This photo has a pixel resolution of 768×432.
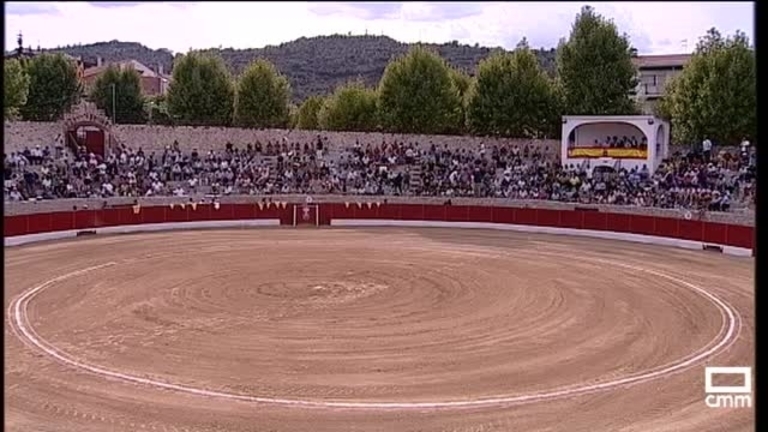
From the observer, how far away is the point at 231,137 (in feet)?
140

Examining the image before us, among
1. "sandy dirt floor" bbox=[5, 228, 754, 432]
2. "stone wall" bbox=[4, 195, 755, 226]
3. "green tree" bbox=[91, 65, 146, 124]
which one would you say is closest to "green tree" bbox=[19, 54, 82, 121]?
"green tree" bbox=[91, 65, 146, 124]

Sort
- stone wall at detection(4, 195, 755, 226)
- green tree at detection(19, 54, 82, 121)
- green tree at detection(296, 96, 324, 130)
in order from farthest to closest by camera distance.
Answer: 1. green tree at detection(296, 96, 324, 130)
2. green tree at detection(19, 54, 82, 121)
3. stone wall at detection(4, 195, 755, 226)

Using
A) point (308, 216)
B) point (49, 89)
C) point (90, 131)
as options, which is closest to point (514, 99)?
point (308, 216)

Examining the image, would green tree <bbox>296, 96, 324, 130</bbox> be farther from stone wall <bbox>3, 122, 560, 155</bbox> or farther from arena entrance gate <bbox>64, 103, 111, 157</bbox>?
arena entrance gate <bbox>64, 103, 111, 157</bbox>

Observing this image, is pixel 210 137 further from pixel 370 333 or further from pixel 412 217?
pixel 370 333

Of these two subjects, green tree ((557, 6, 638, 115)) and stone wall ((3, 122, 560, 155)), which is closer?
stone wall ((3, 122, 560, 155))

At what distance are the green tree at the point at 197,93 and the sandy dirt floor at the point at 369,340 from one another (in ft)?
73.1

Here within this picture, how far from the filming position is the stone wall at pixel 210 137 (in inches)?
1463

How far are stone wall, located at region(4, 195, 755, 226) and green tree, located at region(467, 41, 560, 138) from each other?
30.4 ft

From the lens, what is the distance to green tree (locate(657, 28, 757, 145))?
4059 centimetres

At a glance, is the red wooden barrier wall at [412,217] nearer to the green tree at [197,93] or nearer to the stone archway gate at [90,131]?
the stone archway gate at [90,131]

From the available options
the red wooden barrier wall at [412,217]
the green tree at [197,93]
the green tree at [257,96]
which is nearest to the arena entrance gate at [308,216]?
the red wooden barrier wall at [412,217]

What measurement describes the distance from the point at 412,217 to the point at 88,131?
51.7ft

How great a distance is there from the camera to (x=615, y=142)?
39.4 meters
